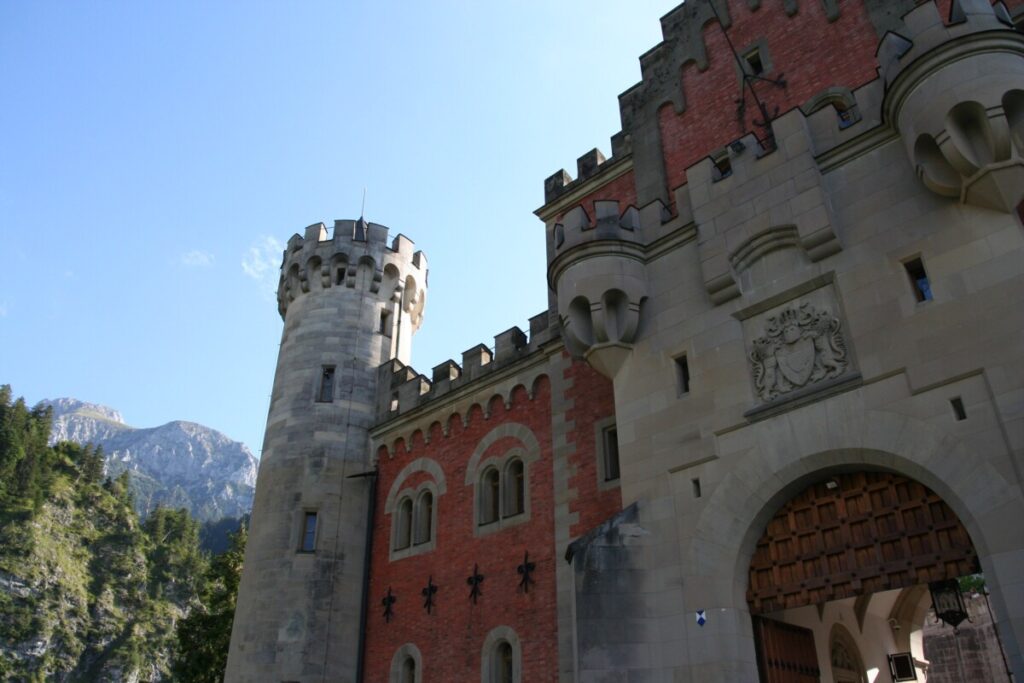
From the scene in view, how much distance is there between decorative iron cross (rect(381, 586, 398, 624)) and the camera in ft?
60.7

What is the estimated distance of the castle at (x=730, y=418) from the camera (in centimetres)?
952

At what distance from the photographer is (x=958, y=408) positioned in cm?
926

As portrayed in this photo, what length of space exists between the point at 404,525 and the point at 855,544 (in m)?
12.6

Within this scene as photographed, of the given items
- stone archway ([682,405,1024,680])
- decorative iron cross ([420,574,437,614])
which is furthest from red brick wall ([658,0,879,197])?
decorative iron cross ([420,574,437,614])

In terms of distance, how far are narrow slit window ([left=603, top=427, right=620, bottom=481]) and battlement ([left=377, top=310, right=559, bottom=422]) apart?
2.99 meters

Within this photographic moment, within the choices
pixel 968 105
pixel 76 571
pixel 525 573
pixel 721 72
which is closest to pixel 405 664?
pixel 525 573

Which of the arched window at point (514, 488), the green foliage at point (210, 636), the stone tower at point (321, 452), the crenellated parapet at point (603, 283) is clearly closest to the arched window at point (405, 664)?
the stone tower at point (321, 452)

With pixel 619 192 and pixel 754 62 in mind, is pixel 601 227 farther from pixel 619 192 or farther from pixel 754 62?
pixel 754 62

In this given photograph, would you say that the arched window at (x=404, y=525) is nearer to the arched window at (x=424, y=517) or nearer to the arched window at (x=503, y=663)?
the arched window at (x=424, y=517)

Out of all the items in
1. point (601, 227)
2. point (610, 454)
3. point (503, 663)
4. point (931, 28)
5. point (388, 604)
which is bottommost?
point (503, 663)

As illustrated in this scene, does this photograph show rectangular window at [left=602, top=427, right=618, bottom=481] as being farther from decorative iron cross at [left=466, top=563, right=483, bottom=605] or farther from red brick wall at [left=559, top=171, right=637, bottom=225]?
red brick wall at [left=559, top=171, right=637, bottom=225]

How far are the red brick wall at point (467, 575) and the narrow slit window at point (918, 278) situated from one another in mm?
8603

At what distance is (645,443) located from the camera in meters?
12.4

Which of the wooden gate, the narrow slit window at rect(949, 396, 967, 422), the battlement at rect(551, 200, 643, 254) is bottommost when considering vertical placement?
the wooden gate
